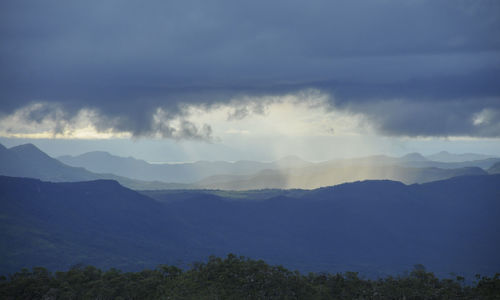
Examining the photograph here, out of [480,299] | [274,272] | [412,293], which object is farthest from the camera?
[274,272]

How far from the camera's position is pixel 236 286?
510ft

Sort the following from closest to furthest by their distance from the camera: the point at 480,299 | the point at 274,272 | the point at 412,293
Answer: the point at 480,299, the point at 412,293, the point at 274,272

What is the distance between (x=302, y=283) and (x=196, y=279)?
34.4 metres

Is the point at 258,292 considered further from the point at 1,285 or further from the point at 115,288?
the point at 1,285

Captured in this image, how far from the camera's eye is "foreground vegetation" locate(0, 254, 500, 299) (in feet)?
478

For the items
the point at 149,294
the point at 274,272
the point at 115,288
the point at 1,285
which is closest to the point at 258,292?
the point at 274,272

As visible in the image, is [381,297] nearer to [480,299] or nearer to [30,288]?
[480,299]

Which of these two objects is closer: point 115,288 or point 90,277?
point 115,288

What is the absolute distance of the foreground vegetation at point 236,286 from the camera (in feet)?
478

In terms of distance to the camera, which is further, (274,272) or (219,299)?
(274,272)

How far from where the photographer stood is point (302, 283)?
153000mm

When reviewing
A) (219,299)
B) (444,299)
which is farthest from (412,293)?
(219,299)

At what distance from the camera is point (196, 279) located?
16100 centimetres

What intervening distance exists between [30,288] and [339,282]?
310 ft
